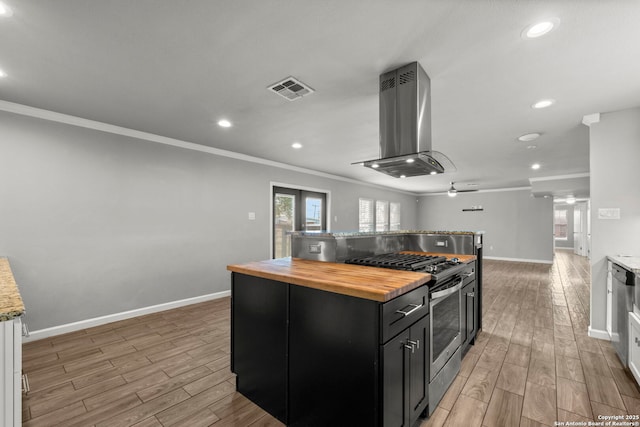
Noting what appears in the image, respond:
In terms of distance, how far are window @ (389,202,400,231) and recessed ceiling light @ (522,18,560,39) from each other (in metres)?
7.73

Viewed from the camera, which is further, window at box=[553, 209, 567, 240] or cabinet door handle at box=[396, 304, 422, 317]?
window at box=[553, 209, 567, 240]

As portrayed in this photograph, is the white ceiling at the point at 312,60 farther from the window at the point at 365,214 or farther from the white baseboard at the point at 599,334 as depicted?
the window at the point at 365,214

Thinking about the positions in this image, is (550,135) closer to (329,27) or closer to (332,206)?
(329,27)

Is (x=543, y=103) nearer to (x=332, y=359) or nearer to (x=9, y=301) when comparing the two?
(x=332, y=359)

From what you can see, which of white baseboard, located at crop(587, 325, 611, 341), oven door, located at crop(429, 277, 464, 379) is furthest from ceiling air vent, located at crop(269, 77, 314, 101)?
white baseboard, located at crop(587, 325, 611, 341)

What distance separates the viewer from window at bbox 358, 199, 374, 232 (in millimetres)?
7891

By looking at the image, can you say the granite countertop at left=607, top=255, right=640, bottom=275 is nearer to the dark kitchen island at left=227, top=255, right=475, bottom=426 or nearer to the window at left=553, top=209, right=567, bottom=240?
the dark kitchen island at left=227, top=255, right=475, bottom=426

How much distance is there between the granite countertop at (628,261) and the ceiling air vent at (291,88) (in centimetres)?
298

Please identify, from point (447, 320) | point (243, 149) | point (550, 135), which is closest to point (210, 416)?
point (447, 320)

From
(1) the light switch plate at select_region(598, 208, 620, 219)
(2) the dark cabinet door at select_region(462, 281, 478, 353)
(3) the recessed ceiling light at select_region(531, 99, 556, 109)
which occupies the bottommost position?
(2) the dark cabinet door at select_region(462, 281, 478, 353)

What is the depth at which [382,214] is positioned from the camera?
29.3 feet

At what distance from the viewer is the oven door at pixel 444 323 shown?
1.76 meters

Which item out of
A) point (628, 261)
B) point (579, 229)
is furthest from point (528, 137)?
point (579, 229)

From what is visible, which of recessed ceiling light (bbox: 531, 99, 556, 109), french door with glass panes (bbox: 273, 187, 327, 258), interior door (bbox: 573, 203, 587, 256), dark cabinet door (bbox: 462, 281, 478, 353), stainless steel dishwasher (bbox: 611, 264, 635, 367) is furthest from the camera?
interior door (bbox: 573, 203, 587, 256)
